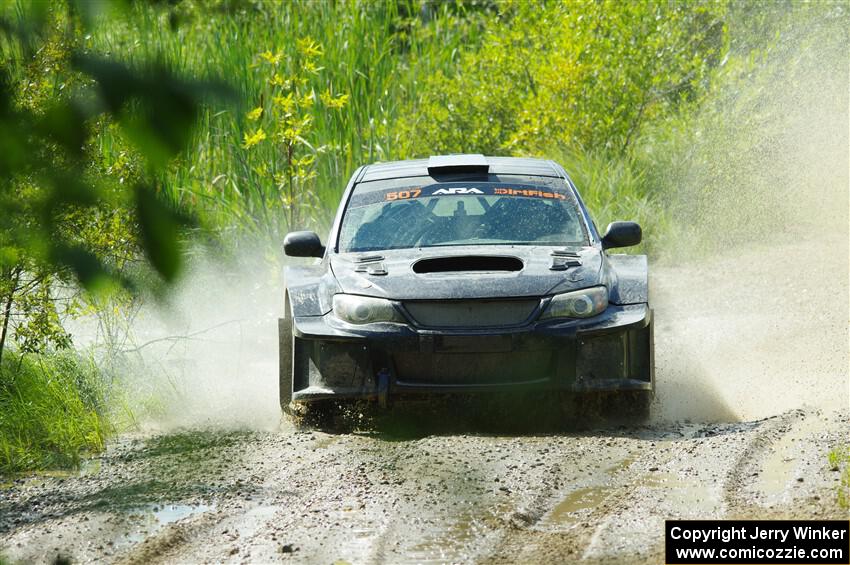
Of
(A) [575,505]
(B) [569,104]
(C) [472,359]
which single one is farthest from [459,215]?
(B) [569,104]

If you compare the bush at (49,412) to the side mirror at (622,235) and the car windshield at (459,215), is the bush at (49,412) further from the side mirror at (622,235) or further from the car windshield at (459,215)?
the side mirror at (622,235)

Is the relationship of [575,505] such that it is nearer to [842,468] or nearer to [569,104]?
[842,468]

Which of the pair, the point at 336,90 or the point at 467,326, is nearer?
the point at 467,326

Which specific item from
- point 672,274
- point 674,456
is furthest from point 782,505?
point 672,274

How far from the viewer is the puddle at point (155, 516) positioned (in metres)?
4.71

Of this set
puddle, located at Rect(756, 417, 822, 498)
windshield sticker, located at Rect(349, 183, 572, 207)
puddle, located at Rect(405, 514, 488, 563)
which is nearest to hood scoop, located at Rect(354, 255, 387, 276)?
windshield sticker, located at Rect(349, 183, 572, 207)

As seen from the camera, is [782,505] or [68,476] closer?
[782,505]

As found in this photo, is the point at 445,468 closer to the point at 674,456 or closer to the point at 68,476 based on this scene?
the point at 674,456

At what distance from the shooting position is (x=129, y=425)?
7410mm

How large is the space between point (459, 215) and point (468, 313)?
1.41 metres

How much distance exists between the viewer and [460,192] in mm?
7516

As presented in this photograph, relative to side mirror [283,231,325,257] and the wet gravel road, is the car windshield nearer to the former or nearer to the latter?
side mirror [283,231,325,257]

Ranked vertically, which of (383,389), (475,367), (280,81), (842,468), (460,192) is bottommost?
(842,468)

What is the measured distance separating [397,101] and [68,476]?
30.5 feet
